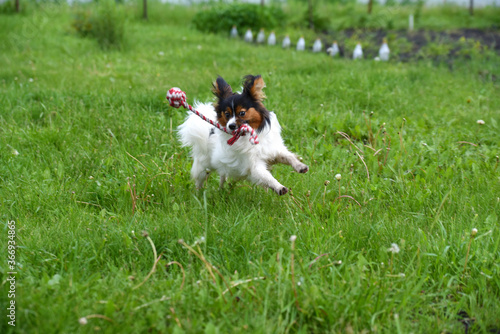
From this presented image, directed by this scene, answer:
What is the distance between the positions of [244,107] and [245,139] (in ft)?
0.75

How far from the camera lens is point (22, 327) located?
1847 millimetres

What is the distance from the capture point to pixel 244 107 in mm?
2926

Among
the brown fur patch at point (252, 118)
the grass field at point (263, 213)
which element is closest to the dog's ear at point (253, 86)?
the brown fur patch at point (252, 118)

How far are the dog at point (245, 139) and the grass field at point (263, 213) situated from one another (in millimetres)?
236

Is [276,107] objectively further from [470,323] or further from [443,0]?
[443,0]

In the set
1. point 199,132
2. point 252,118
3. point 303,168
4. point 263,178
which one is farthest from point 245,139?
point 199,132

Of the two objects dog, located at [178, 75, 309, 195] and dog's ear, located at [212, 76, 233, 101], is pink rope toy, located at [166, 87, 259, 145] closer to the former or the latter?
dog, located at [178, 75, 309, 195]

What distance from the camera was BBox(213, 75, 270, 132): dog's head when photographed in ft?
9.55

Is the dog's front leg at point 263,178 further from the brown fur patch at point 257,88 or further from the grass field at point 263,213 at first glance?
the brown fur patch at point 257,88

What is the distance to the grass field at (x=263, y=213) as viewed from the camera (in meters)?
2.00

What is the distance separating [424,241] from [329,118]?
90.8 inches

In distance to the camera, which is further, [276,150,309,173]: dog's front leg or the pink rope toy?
[276,150,309,173]: dog's front leg

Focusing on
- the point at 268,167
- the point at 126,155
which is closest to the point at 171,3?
the point at 126,155

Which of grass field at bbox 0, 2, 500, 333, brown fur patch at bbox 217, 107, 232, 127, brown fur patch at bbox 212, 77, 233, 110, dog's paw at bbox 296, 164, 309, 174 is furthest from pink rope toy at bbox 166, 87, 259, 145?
grass field at bbox 0, 2, 500, 333
